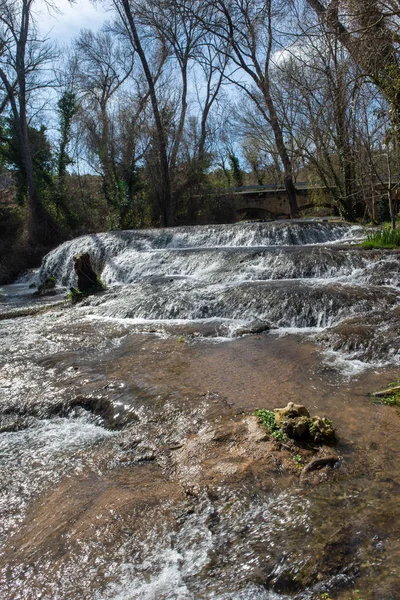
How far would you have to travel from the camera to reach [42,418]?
414 cm

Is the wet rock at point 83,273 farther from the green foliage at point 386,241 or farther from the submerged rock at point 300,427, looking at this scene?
the submerged rock at point 300,427

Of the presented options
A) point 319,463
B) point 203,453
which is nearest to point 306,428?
point 319,463

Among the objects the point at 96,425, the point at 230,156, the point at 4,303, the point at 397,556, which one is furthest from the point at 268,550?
the point at 230,156

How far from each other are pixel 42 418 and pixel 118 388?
2.52 feet

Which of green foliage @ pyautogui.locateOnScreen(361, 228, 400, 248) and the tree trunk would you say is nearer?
green foliage @ pyautogui.locateOnScreen(361, 228, 400, 248)

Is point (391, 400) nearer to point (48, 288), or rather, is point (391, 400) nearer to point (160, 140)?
point (48, 288)

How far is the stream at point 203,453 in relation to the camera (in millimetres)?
2215

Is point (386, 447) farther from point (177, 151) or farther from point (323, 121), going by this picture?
point (177, 151)

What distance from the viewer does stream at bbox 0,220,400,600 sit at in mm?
2215

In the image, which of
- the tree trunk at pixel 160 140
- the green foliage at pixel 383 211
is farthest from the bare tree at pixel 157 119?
the green foliage at pixel 383 211

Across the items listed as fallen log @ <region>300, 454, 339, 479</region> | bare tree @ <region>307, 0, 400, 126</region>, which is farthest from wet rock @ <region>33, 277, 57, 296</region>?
fallen log @ <region>300, 454, 339, 479</region>

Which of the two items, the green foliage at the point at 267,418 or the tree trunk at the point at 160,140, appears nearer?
the green foliage at the point at 267,418

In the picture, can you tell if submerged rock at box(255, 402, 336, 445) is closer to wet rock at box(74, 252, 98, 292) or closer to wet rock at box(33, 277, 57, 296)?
wet rock at box(74, 252, 98, 292)

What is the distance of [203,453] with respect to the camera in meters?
3.24
